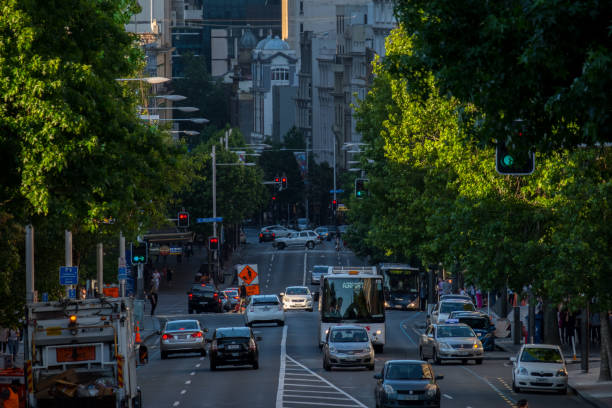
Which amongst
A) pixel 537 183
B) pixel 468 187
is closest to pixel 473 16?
pixel 537 183

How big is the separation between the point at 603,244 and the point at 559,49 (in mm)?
20778

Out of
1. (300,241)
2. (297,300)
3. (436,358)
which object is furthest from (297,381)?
(300,241)

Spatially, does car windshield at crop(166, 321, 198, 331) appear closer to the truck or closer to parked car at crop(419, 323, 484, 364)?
parked car at crop(419, 323, 484, 364)

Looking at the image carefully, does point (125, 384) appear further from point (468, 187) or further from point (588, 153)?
point (468, 187)

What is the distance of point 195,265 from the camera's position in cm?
11350

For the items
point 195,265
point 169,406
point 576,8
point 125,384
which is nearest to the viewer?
point 576,8

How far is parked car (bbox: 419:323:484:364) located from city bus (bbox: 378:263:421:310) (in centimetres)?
3382

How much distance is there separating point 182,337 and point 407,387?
2003 cm

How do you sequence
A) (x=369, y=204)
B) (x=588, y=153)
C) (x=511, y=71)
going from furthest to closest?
1. (x=369, y=204)
2. (x=588, y=153)
3. (x=511, y=71)

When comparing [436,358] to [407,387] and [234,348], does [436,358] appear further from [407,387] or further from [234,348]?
[407,387]

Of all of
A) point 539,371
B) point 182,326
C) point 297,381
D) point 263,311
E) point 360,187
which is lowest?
point 263,311

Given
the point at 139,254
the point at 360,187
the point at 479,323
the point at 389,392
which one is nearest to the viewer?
the point at 389,392

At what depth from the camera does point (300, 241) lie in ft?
420

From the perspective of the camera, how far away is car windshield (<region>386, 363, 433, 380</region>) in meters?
30.4
